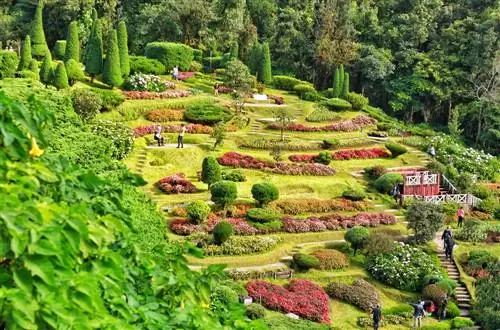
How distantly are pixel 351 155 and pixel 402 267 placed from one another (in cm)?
1348

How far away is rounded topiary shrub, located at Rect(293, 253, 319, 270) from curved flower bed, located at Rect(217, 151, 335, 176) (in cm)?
930

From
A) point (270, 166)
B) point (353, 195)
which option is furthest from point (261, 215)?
point (270, 166)

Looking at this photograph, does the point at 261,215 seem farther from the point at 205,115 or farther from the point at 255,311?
the point at 205,115

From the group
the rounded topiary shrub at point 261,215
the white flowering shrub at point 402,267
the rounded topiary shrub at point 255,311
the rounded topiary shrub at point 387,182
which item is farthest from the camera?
the rounded topiary shrub at point 387,182

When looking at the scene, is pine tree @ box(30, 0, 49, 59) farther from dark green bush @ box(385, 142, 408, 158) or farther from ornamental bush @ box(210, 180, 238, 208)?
dark green bush @ box(385, 142, 408, 158)

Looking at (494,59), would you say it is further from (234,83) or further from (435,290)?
(435,290)

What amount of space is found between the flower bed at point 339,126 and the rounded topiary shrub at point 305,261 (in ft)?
56.6

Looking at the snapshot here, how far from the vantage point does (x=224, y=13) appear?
59125 millimetres

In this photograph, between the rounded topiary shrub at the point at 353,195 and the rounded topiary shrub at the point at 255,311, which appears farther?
the rounded topiary shrub at the point at 353,195

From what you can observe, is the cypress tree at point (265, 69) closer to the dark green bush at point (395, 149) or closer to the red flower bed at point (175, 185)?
the dark green bush at point (395, 149)

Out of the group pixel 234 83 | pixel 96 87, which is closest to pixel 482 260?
pixel 234 83

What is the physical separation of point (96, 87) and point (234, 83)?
960 cm

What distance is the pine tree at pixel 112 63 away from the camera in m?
40.8

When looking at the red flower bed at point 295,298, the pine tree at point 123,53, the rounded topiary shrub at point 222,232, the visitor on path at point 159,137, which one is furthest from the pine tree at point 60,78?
the red flower bed at point 295,298
